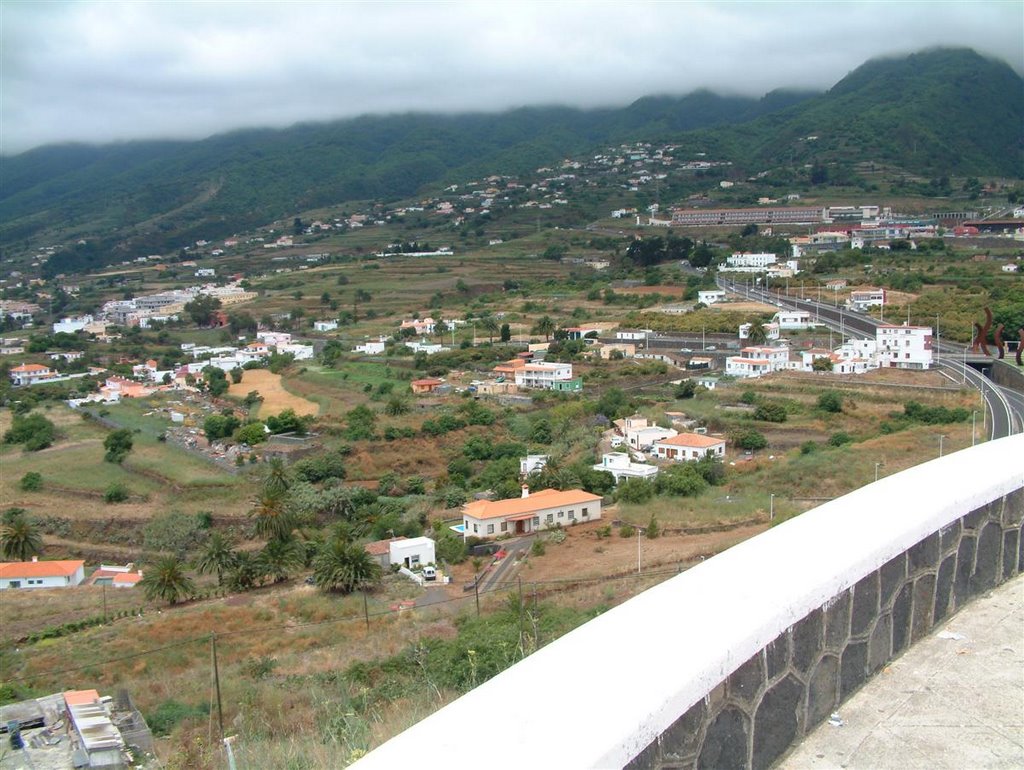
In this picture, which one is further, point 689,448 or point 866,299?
point 866,299

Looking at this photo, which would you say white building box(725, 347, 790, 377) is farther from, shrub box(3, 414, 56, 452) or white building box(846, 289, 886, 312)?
shrub box(3, 414, 56, 452)

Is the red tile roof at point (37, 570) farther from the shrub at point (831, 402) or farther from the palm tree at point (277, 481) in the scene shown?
the shrub at point (831, 402)

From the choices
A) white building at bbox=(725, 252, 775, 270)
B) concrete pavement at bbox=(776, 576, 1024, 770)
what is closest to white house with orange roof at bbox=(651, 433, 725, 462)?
concrete pavement at bbox=(776, 576, 1024, 770)

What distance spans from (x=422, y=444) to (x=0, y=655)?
12.3m

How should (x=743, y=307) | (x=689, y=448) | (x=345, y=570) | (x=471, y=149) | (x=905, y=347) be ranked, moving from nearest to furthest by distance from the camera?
(x=345, y=570)
(x=689, y=448)
(x=905, y=347)
(x=743, y=307)
(x=471, y=149)

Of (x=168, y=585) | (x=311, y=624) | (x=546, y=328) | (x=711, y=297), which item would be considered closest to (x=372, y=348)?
(x=546, y=328)

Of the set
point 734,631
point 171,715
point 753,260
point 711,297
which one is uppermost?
point 734,631

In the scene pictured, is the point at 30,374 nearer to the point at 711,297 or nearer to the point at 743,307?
the point at 711,297

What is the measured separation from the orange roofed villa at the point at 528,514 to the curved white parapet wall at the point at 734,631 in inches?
551

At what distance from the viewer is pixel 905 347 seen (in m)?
25.5

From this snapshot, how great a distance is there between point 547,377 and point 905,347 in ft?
33.6

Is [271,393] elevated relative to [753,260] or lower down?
lower down

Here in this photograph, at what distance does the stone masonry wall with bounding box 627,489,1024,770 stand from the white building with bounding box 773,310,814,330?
100 feet

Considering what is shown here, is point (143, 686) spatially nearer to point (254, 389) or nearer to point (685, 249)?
point (254, 389)
